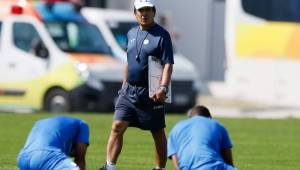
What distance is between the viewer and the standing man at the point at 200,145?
32.9 feet

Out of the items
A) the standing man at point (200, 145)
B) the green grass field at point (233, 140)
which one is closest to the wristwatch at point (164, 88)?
the green grass field at point (233, 140)

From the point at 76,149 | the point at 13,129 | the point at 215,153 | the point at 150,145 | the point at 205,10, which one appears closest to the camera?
the point at 215,153

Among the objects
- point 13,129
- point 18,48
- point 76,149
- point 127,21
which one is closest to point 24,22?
point 18,48

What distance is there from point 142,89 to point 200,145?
9.92ft

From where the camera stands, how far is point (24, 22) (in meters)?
25.0

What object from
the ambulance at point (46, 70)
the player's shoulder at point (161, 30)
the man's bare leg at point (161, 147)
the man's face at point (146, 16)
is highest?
the man's face at point (146, 16)

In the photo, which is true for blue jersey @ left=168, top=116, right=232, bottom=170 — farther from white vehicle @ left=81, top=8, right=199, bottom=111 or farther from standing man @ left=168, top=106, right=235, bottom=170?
white vehicle @ left=81, top=8, right=199, bottom=111

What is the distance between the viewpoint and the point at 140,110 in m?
13.0

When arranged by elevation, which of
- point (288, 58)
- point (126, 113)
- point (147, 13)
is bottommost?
point (288, 58)

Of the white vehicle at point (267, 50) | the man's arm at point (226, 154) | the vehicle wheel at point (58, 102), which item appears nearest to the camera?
the man's arm at point (226, 154)

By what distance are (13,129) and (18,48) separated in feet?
20.2

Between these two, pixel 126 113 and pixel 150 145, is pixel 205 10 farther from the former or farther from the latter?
pixel 126 113

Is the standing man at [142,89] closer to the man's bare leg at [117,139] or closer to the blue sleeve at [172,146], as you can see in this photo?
the man's bare leg at [117,139]

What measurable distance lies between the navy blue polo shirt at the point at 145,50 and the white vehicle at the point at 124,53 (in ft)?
40.2
